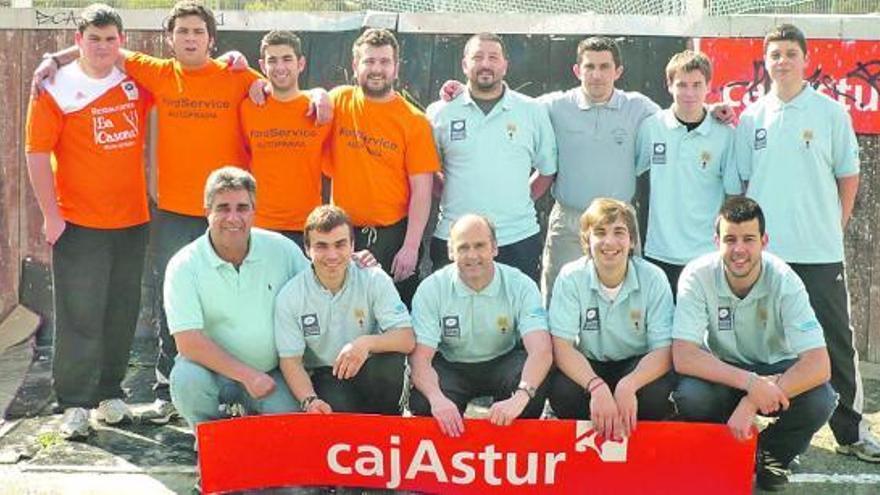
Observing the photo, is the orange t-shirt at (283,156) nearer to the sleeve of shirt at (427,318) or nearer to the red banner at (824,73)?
the sleeve of shirt at (427,318)

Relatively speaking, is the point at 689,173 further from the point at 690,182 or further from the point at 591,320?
the point at 591,320

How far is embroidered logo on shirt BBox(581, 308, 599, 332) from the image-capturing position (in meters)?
5.28

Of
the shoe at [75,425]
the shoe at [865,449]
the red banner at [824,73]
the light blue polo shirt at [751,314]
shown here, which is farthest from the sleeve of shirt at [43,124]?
the shoe at [865,449]

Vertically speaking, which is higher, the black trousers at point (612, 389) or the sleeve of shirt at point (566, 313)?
the sleeve of shirt at point (566, 313)

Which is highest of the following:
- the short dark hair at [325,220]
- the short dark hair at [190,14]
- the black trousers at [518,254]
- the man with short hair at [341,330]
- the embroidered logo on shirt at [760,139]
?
the short dark hair at [190,14]

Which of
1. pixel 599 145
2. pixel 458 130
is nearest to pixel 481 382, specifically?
pixel 458 130

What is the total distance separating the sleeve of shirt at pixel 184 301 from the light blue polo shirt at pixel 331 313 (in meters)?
0.35

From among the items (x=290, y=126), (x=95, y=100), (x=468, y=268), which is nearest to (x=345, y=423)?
(x=468, y=268)

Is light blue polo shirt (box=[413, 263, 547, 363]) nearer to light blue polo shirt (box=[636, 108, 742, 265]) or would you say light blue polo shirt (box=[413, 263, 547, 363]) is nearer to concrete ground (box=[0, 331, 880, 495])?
light blue polo shirt (box=[636, 108, 742, 265])

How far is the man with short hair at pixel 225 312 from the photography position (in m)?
5.18

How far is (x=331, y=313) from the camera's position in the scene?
529cm

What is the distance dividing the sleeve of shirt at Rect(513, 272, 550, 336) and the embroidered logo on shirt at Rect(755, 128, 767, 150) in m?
1.31

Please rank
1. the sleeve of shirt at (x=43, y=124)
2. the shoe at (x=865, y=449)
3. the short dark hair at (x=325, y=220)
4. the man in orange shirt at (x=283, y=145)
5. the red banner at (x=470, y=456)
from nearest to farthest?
the red banner at (x=470, y=456)
the short dark hair at (x=325, y=220)
the shoe at (x=865, y=449)
the sleeve of shirt at (x=43, y=124)
the man in orange shirt at (x=283, y=145)

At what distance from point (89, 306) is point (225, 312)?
42.9 inches
